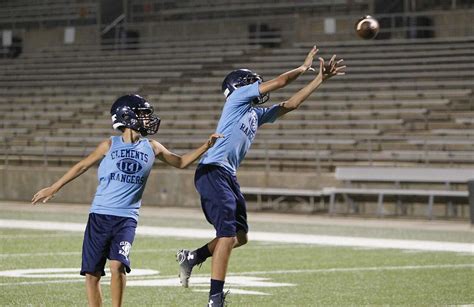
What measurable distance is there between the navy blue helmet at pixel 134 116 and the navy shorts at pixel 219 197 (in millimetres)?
1127

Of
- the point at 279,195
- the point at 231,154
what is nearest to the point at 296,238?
the point at 279,195

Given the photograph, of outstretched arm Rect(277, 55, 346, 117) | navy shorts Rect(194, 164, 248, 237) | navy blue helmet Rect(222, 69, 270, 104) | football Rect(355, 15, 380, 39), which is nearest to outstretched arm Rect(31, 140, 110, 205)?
navy shorts Rect(194, 164, 248, 237)

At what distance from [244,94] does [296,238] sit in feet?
26.3

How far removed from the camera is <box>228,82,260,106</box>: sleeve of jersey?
889 centimetres

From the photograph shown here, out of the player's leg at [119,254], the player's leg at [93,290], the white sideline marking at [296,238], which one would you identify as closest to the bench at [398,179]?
the white sideline marking at [296,238]

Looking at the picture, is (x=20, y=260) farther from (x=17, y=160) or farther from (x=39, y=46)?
(x=39, y=46)

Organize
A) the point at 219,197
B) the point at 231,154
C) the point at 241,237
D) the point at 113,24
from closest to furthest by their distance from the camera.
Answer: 1. the point at 219,197
2. the point at 231,154
3. the point at 241,237
4. the point at 113,24

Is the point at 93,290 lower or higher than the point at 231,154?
lower

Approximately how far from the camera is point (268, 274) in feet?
39.7

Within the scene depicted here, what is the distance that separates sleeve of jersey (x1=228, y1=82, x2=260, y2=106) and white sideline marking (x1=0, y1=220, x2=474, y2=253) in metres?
6.54

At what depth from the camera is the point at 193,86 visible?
30297 mm

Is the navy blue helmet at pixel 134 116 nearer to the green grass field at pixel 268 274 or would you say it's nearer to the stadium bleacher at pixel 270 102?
the green grass field at pixel 268 274

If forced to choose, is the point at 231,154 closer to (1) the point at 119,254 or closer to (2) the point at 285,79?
(2) the point at 285,79

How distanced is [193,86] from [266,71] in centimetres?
192
